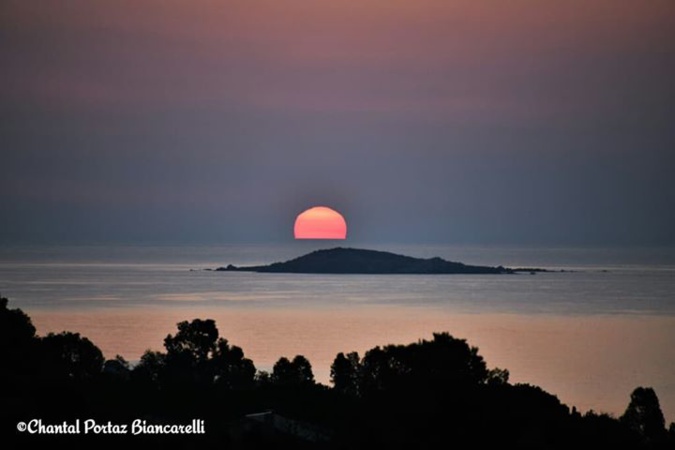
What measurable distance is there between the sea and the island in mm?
19872

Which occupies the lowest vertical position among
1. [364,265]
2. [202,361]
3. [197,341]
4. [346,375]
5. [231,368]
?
[346,375]

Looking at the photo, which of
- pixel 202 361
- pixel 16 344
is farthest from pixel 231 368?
pixel 16 344

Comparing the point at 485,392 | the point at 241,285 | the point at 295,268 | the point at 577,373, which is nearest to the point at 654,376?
the point at 577,373

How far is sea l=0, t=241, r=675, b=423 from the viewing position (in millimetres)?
49438

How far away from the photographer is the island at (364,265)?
159250 millimetres

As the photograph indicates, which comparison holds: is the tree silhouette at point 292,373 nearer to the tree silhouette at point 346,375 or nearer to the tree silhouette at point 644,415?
the tree silhouette at point 346,375

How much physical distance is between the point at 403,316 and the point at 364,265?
9069 centimetres

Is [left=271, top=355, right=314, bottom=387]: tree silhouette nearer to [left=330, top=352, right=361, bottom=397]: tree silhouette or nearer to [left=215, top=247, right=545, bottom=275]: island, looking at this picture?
[left=330, top=352, right=361, bottom=397]: tree silhouette

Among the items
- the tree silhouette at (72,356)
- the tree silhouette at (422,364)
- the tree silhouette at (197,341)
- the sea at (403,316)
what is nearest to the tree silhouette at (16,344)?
the tree silhouette at (72,356)

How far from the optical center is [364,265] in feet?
547

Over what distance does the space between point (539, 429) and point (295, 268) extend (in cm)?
14391

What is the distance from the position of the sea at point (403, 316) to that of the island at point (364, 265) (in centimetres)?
1987

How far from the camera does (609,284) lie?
120m

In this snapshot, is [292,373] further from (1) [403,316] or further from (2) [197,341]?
(1) [403,316]
